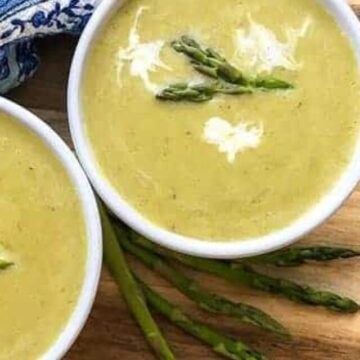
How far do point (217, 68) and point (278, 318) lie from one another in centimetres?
29

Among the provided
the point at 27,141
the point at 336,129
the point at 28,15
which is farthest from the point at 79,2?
the point at 336,129

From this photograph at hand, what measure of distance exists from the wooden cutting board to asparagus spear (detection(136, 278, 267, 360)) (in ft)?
0.04

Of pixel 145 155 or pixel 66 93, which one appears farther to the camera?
pixel 66 93

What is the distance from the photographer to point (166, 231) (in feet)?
4.43

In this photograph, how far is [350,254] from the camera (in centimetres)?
146

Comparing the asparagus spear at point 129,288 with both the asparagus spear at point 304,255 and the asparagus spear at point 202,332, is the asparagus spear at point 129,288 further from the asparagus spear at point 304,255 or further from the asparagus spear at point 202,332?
the asparagus spear at point 304,255

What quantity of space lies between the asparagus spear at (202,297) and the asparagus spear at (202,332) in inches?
0.8

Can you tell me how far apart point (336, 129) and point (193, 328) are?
0.88ft

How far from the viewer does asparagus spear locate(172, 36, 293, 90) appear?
1.33 m

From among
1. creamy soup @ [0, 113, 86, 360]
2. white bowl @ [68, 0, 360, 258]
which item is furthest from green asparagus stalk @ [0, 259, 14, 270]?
white bowl @ [68, 0, 360, 258]

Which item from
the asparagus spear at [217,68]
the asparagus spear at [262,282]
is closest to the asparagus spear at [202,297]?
the asparagus spear at [262,282]

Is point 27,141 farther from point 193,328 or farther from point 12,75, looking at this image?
point 193,328

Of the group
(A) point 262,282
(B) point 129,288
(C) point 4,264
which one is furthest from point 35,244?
(A) point 262,282

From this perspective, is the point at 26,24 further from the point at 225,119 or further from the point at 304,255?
the point at 304,255
